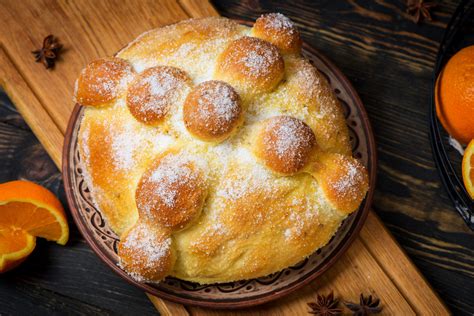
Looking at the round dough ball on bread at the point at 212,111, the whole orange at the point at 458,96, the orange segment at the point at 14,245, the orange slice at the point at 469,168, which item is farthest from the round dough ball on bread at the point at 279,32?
the orange segment at the point at 14,245

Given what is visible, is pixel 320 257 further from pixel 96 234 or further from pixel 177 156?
pixel 96 234

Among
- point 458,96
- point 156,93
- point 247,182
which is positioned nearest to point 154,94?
point 156,93

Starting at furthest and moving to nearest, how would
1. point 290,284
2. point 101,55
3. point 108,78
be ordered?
1. point 101,55
2. point 290,284
3. point 108,78

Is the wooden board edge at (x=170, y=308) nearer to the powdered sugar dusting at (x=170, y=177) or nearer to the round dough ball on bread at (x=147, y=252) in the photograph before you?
the round dough ball on bread at (x=147, y=252)

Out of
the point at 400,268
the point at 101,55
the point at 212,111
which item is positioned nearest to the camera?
the point at 212,111

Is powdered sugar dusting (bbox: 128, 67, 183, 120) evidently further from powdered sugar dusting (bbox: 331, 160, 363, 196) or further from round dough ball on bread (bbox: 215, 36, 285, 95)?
powdered sugar dusting (bbox: 331, 160, 363, 196)

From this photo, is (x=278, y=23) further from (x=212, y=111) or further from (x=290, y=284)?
(x=290, y=284)

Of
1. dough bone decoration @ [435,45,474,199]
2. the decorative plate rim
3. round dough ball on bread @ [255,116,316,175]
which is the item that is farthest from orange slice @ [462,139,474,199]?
round dough ball on bread @ [255,116,316,175]
